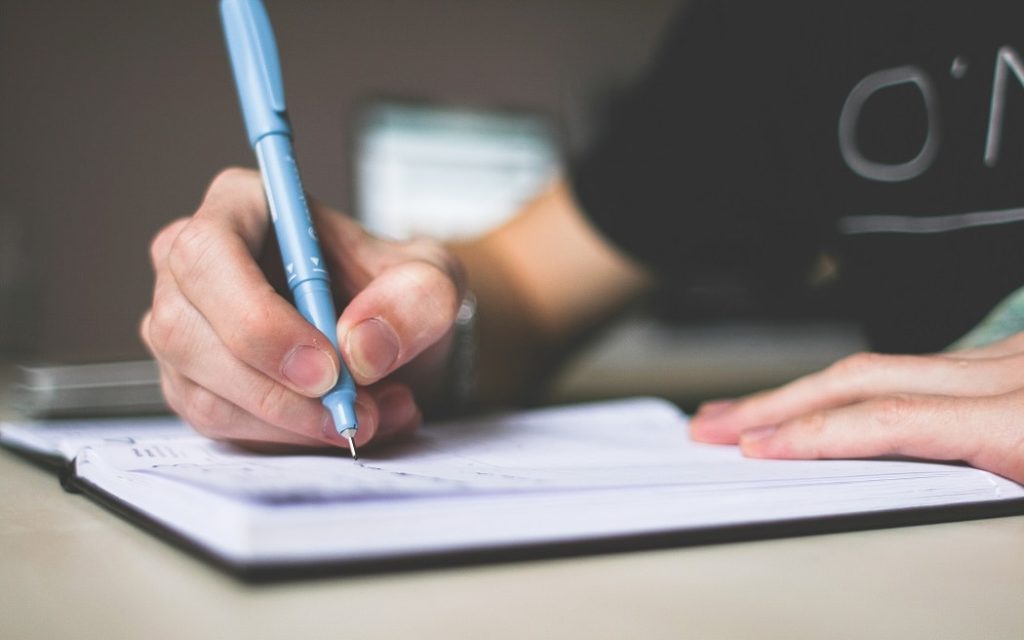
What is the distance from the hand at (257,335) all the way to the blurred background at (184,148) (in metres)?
1.11

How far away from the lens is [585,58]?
232 cm

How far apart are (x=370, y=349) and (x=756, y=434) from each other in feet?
0.61

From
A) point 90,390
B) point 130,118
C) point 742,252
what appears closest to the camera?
point 90,390

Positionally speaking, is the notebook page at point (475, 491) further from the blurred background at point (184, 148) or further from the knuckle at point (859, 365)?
the blurred background at point (184, 148)

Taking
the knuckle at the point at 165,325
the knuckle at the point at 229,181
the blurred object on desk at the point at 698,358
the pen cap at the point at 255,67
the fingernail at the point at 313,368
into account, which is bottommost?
the blurred object on desk at the point at 698,358

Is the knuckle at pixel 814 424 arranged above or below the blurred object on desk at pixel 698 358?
above

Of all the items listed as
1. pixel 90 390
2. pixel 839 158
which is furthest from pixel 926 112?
pixel 90 390

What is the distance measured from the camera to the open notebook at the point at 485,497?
20 cm

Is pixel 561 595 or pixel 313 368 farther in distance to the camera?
pixel 313 368

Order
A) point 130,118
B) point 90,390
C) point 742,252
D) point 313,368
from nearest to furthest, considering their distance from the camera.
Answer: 1. point 313,368
2. point 90,390
3. point 742,252
4. point 130,118

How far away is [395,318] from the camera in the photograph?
0.35 meters

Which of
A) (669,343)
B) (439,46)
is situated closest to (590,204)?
(669,343)

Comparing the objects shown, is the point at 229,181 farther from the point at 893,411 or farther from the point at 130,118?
the point at 130,118

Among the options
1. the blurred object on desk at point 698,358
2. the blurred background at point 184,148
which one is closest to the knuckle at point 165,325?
the blurred object on desk at point 698,358
